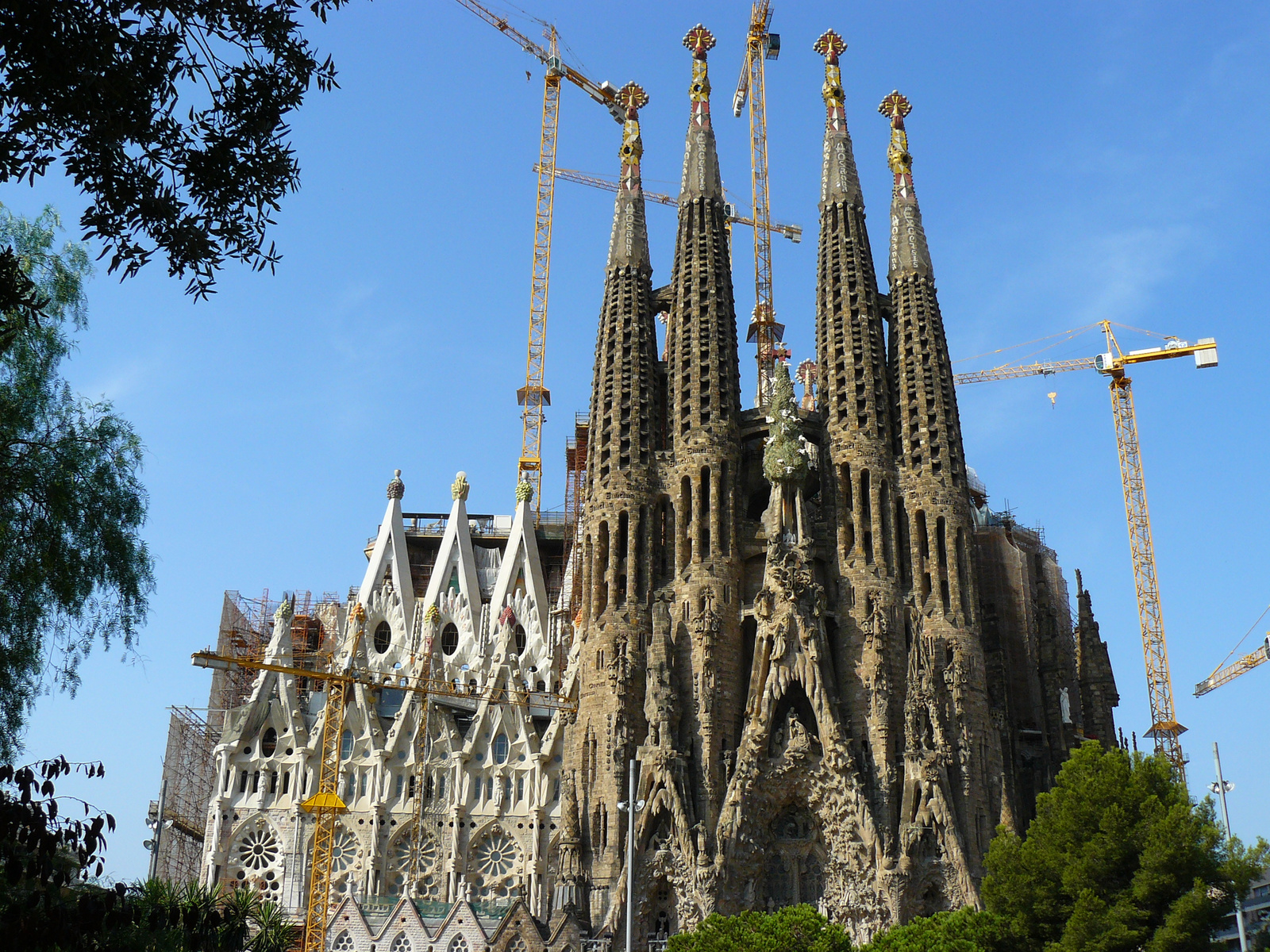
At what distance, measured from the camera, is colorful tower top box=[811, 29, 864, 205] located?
56.5m

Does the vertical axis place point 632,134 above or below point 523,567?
above

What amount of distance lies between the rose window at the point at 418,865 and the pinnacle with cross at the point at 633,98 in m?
32.5

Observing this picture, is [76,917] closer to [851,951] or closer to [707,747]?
[851,951]

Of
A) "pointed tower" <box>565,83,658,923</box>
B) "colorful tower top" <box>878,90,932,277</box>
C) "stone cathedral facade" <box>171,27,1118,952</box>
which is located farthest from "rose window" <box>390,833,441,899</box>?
"colorful tower top" <box>878,90,932,277</box>

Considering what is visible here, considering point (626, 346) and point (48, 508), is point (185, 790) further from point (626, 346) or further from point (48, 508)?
point (48, 508)

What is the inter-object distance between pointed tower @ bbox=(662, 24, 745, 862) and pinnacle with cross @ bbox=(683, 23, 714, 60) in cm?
278

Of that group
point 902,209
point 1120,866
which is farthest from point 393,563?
point 1120,866

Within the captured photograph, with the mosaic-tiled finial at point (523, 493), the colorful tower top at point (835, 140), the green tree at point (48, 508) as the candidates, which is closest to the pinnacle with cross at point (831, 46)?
the colorful tower top at point (835, 140)

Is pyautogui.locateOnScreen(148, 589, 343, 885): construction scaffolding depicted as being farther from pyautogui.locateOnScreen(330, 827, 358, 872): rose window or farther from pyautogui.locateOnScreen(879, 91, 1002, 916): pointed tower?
pyautogui.locateOnScreen(879, 91, 1002, 916): pointed tower

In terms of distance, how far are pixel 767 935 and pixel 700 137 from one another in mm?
35237

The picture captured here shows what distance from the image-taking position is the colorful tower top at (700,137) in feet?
183

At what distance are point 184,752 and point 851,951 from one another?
36584 mm

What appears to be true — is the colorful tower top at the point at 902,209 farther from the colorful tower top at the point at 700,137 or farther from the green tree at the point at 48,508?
the green tree at the point at 48,508

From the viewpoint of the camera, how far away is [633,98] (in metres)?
59.7
